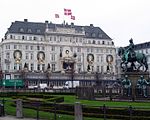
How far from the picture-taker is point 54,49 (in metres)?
147

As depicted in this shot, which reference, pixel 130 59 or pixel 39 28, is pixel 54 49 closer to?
pixel 39 28

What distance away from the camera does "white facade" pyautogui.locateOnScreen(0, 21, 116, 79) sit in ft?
454

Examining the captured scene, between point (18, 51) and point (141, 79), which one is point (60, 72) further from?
point (141, 79)

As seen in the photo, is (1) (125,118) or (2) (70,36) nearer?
(1) (125,118)

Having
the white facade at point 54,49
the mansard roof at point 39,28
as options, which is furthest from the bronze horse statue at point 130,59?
the mansard roof at point 39,28

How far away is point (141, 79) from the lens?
42.1 meters

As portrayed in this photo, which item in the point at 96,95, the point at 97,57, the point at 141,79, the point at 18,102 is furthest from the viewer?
the point at 97,57

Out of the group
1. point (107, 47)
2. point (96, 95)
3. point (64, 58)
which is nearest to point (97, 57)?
point (107, 47)

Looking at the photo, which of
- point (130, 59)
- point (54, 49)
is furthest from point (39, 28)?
point (130, 59)

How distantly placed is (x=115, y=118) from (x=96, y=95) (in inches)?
887

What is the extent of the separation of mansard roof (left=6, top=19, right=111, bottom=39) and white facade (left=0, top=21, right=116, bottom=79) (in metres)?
0.45

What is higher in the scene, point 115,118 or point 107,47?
point 107,47

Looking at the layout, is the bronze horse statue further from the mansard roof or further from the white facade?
the mansard roof

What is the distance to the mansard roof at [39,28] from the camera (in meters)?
140
